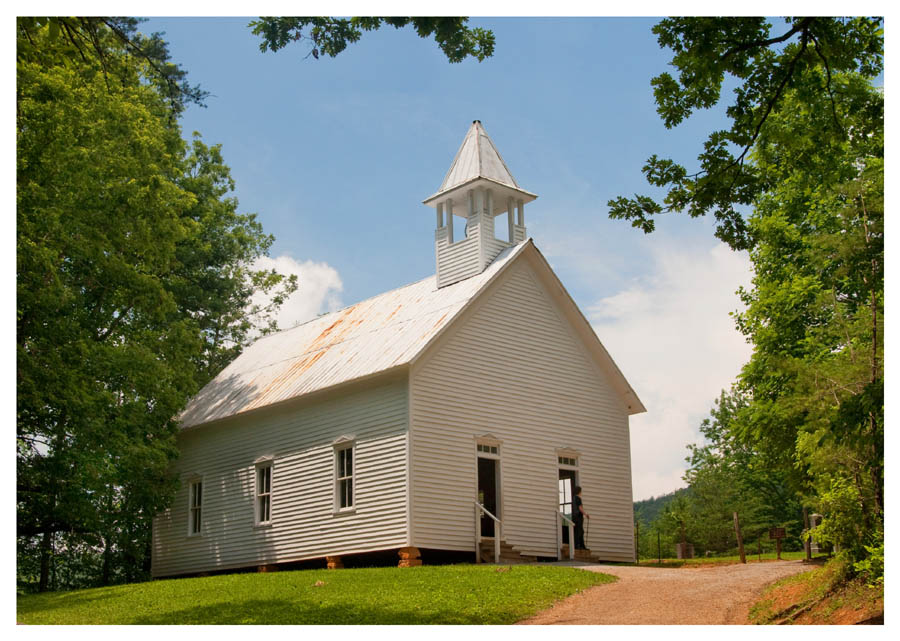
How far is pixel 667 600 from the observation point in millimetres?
13859

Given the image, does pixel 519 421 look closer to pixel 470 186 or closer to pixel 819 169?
pixel 470 186

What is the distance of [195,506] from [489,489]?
8.49 m

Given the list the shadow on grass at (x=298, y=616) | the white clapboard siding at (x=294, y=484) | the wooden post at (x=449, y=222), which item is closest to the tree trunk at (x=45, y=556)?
the white clapboard siding at (x=294, y=484)

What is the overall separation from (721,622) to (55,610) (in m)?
11.1

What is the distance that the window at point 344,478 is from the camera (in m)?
21.9

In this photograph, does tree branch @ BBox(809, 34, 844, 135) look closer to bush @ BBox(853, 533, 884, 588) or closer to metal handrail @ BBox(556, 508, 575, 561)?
bush @ BBox(853, 533, 884, 588)

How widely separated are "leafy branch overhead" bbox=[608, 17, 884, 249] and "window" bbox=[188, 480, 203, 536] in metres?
18.2

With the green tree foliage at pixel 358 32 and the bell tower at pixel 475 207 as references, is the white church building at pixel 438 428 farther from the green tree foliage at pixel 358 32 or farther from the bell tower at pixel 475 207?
the green tree foliage at pixel 358 32

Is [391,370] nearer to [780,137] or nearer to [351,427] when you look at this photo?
[351,427]

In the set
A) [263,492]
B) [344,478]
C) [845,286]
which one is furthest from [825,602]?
[263,492]

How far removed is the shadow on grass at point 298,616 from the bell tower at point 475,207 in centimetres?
1115

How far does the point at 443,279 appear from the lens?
982 inches

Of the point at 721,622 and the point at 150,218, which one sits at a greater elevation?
the point at 150,218
